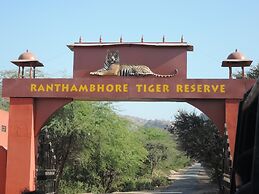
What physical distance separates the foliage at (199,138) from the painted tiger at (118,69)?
4983mm

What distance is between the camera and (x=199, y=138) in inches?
738

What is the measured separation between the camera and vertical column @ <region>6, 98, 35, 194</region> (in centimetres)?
1395

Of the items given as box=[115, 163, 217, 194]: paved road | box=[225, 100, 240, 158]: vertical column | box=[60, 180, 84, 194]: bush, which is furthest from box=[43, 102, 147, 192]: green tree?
box=[225, 100, 240, 158]: vertical column

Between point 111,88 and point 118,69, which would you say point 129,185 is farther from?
point 118,69

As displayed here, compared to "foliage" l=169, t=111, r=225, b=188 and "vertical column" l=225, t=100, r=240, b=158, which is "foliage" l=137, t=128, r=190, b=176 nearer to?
"foliage" l=169, t=111, r=225, b=188

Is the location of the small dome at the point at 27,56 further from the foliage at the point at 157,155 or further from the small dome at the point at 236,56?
the foliage at the point at 157,155

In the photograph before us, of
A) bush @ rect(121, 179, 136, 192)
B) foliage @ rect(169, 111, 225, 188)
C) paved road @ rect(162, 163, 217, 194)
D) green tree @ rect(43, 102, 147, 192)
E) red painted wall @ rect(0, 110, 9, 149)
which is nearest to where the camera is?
foliage @ rect(169, 111, 225, 188)

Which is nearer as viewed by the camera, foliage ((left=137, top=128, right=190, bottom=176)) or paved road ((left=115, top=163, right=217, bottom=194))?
paved road ((left=115, top=163, right=217, bottom=194))

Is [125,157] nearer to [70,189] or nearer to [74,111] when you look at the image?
[70,189]

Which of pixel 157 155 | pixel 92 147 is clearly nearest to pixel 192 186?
pixel 157 155

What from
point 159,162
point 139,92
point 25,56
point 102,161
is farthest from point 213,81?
point 159,162

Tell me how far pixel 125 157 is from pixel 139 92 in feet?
47.0

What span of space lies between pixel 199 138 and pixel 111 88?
246 inches

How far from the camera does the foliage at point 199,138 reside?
18.4m
